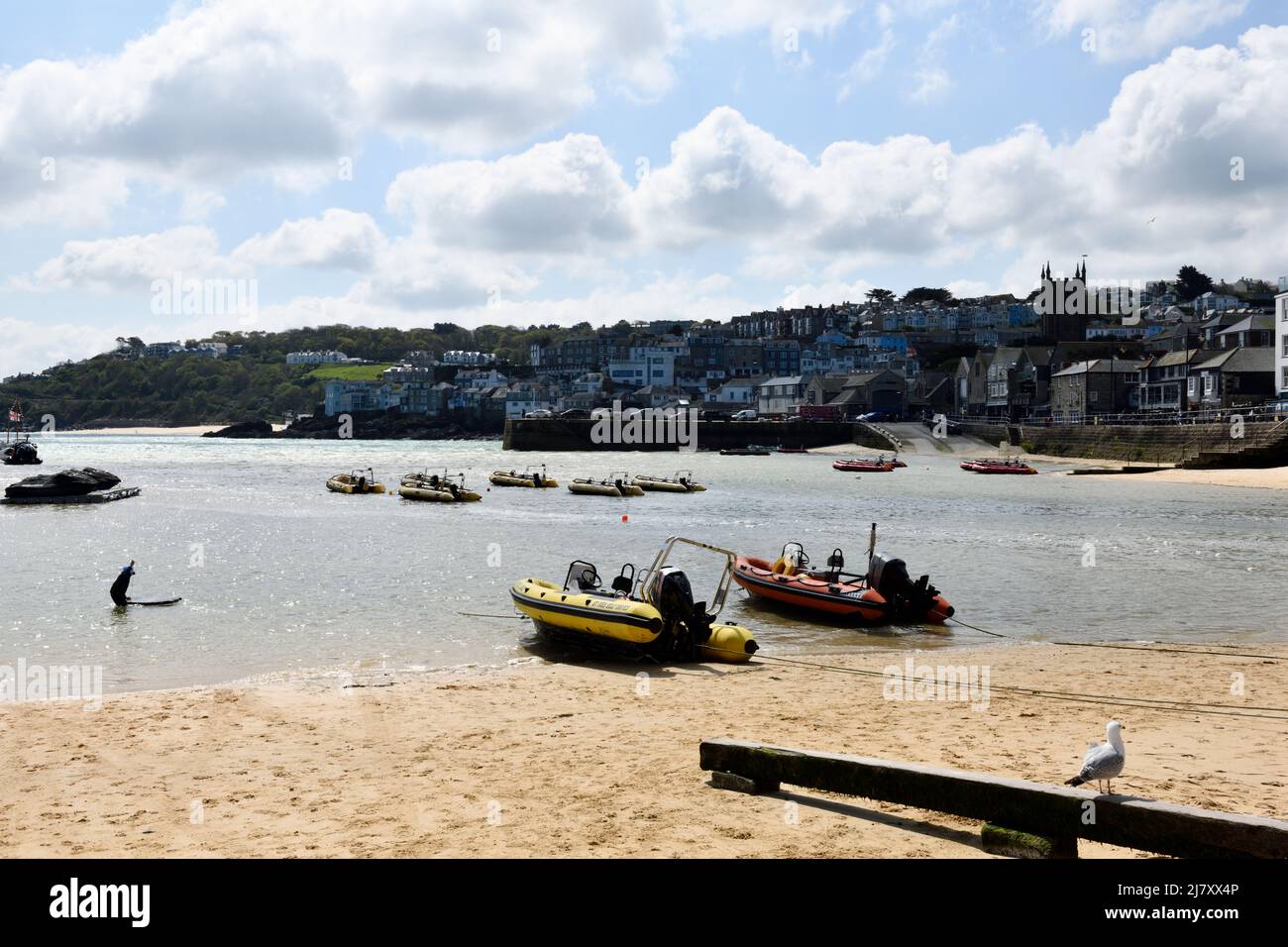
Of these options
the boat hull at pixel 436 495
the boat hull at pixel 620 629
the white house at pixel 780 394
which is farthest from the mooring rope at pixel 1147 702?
the white house at pixel 780 394

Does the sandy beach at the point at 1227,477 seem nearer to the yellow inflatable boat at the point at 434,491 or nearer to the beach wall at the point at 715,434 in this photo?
the yellow inflatable boat at the point at 434,491

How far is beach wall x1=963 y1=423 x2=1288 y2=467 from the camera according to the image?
2936 inches

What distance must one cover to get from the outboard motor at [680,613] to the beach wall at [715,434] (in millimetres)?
122358

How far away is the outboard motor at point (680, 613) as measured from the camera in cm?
1867

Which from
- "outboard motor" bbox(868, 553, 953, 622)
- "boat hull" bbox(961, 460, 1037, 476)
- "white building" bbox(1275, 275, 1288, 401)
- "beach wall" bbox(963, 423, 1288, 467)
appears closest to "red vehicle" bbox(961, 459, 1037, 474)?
"boat hull" bbox(961, 460, 1037, 476)

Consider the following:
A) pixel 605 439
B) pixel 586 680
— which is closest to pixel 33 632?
pixel 586 680

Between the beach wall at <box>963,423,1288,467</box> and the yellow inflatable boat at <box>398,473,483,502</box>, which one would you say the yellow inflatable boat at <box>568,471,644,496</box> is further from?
the beach wall at <box>963,423,1288,467</box>

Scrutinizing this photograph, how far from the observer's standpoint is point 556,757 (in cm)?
1141

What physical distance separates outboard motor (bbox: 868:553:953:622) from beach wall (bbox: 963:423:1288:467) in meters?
62.5

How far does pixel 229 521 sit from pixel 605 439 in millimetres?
97321

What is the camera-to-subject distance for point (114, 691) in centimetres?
1619

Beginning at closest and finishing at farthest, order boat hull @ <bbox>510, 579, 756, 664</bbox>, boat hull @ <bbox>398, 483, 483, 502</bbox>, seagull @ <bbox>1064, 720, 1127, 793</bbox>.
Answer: seagull @ <bbox>1064, 720, 1127, 793</bbox> → boat hull @ <bbox>510, 579, 756, 664</bbox> → boat hull @ <bbox>398, 483, 483, 502</bbox>

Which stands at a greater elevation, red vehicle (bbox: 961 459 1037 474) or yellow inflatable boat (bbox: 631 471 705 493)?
red vehicle (bbox: 961 459 1037 474)
